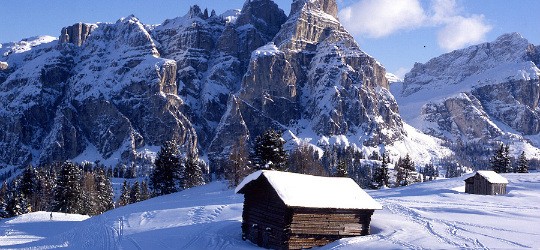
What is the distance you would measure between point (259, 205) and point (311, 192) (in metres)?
4.32

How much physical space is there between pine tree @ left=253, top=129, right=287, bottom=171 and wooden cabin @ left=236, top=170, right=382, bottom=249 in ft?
92.9

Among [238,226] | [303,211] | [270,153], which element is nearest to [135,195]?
[270,153]

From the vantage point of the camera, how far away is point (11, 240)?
4734cm

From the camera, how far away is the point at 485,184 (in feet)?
218

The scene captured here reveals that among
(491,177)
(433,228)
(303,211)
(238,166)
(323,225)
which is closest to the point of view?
(303,211)

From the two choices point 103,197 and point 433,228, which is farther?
point 103,197

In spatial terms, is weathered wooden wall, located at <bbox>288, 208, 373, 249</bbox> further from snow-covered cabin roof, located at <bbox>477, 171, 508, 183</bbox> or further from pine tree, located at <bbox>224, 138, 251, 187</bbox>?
pine tree, located at <bbox>224, 138, 251, 187</bbox>

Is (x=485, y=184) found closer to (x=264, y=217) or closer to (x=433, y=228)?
(x=433, y=228)

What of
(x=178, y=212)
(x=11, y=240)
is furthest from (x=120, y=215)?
(x=11, y=240)

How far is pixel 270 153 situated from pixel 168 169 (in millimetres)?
22578

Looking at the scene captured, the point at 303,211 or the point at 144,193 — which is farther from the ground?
the point at 303,211

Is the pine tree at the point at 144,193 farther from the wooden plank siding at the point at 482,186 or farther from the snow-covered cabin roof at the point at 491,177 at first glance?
the snow-covered cabin roof at the point at 491,177

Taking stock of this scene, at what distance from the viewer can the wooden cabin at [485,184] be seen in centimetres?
6612

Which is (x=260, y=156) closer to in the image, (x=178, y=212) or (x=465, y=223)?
(x=178, y=212)
